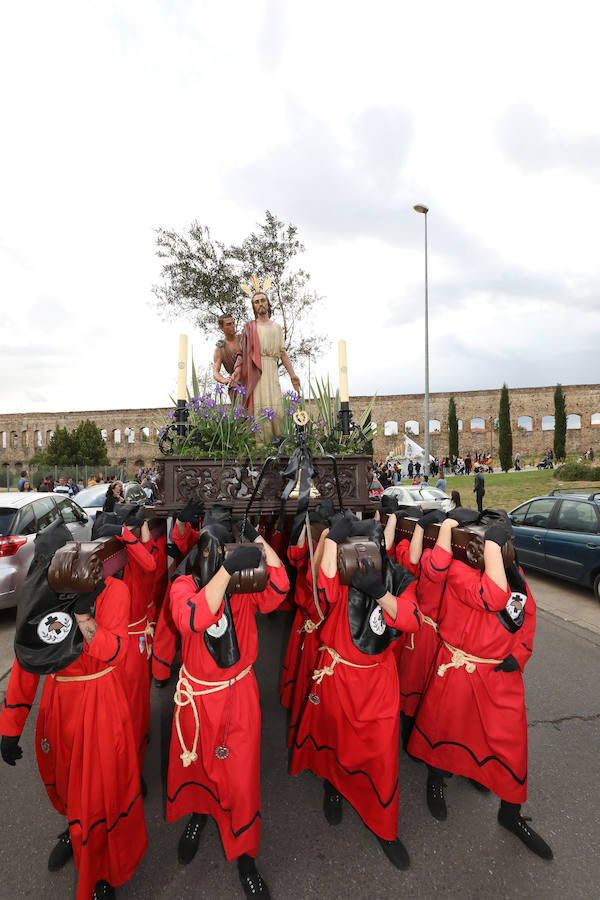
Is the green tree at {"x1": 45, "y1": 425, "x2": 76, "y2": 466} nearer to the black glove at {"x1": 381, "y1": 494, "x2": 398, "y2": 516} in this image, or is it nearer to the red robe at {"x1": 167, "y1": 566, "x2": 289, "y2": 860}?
the black glove at {"x1": 381, "y1": 494, "x2": 398, "y2": 516}

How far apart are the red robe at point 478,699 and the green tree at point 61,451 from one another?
121ft

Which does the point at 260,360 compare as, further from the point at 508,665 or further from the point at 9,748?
the point at 9,748

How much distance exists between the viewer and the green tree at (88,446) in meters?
35.6

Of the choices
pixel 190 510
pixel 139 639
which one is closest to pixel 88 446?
pixel 139 639

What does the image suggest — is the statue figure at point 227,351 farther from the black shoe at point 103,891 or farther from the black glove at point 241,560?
the black shoe at point 103,891

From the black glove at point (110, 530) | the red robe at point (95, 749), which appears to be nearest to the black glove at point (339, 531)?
the red robe at point (95, 749)

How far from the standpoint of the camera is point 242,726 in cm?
233

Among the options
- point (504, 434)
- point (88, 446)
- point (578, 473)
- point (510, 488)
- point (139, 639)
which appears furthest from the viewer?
point (504, 434)

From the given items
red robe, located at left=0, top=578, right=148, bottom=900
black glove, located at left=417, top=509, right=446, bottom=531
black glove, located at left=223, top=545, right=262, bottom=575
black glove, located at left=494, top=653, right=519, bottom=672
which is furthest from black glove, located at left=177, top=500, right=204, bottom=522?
black glove, located at left=494, top=653, right=519, bottom=672

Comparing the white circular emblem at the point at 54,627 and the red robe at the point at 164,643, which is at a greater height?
the white circular emblem at the point at 54,627

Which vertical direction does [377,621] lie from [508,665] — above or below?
above

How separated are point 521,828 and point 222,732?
5.81 feet

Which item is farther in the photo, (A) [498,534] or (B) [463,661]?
(B) [463,661]

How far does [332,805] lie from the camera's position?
2783 millimetres
